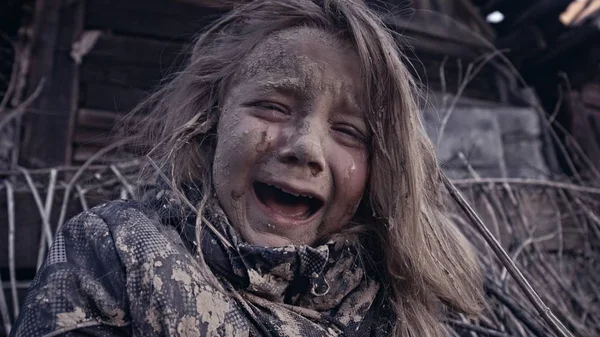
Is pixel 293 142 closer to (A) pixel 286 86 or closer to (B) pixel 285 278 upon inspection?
(A) pixel 286 86

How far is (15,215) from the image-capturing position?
7.52 ft

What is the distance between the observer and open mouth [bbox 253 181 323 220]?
129 cm

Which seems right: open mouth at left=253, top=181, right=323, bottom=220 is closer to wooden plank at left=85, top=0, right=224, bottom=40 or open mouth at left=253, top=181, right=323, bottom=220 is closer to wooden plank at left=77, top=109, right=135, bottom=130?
wooden plank at left=77, top=109, right=135, bottom=130

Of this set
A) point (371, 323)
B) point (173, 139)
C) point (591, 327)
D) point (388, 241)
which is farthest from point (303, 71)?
point (591, 327)

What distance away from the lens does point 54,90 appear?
358 cm

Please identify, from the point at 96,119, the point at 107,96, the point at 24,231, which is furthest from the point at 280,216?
the point at 107,96

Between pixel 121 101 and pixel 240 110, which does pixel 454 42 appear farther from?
pixel 240 110

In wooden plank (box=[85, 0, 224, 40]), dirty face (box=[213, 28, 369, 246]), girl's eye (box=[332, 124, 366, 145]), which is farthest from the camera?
wooden plank (box=[85, 0, 224, 40])

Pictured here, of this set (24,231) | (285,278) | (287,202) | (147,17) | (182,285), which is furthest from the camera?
(147,17)

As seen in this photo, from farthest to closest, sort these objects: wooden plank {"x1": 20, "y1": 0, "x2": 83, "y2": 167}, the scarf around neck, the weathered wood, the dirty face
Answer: wooden plank {"x1": 20, "y1": 0, "x2": 83, "y2": 167} < the weathered wood < the dirty face < the scarf around neck

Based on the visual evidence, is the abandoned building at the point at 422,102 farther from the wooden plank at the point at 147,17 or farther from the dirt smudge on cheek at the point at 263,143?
the dirt smudge on cheek at the point at 263,143

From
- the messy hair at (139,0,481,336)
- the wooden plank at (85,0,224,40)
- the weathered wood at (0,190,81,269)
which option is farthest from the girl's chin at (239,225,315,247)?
the wooden plank at (85,0,224,40)

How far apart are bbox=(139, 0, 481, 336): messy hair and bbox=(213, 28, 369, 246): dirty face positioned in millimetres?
48

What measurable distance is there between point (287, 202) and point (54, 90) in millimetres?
2791
